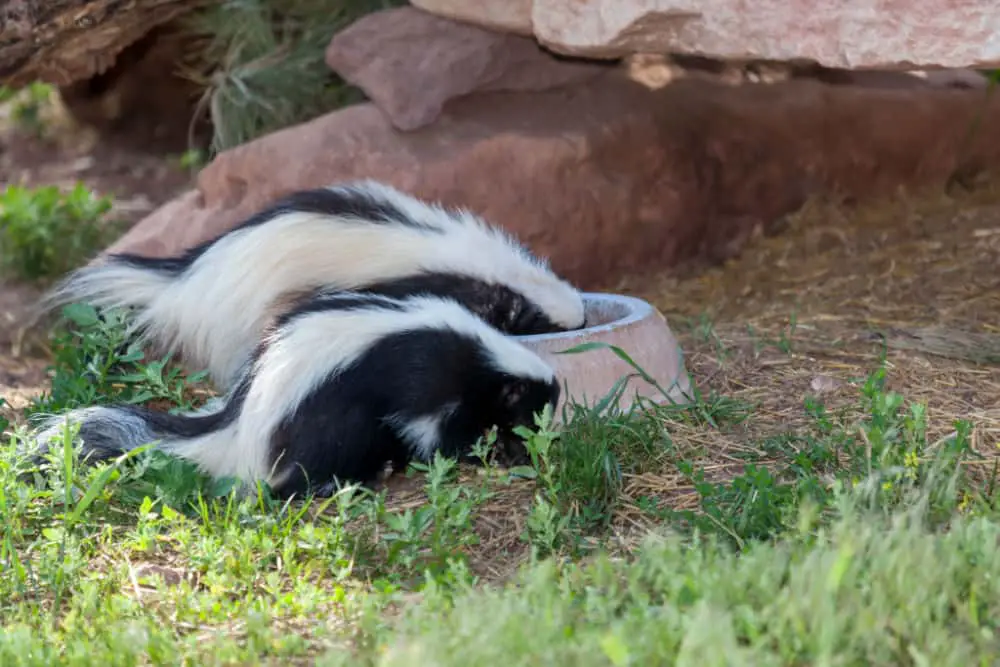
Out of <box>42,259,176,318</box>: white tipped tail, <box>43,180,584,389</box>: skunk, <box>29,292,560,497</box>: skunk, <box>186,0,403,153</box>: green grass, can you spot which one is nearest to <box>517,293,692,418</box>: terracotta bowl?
<box>29,292,560,497</box>: skunk

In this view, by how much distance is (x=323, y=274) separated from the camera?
3996 mm

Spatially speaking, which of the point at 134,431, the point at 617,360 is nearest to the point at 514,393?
the point at 617,360

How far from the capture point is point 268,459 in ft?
11.1

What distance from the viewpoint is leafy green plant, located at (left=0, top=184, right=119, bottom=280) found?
5992 millimetres

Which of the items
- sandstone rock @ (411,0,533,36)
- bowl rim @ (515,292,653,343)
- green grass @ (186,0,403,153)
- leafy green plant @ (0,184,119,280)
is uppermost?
sandstone rock @ (411,0,533,36)

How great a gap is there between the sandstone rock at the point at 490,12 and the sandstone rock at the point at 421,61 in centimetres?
19

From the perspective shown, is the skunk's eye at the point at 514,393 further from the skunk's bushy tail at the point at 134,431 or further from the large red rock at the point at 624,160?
the large red rock at the point at 624,160

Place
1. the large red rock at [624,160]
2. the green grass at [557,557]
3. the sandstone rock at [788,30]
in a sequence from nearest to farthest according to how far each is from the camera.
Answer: the green grass at [557,557]
the sandstone rock at [788,30]
the large red rock at [624,160]

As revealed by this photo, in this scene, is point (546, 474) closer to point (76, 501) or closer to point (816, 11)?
point (76, 501)

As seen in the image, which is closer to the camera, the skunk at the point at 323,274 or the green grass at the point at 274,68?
the skunk at the point at 323,274

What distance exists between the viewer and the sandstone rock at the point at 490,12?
482cm

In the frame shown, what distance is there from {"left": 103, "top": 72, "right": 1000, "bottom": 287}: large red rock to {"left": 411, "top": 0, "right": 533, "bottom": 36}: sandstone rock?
44 centimetres

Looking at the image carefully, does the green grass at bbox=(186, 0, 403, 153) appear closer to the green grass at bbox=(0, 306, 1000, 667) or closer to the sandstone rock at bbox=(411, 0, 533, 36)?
the sandstone rock at bbox=(411, 0, 533, 36)

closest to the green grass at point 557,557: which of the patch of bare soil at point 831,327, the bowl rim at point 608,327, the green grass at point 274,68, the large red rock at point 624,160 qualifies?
the patch of bare soil at point 831,327
